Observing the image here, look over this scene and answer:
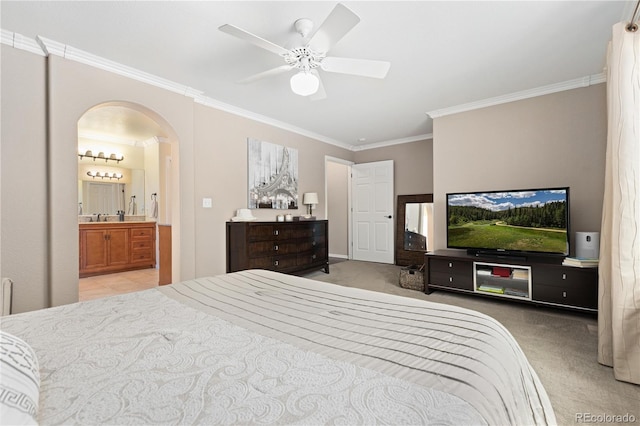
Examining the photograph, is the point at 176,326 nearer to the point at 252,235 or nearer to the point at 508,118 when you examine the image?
the point at 252,235

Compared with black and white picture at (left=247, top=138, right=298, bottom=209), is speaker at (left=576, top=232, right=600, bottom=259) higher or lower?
lower

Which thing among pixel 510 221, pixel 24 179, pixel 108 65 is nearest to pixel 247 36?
pixel 108 65

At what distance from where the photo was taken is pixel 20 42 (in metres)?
2.41

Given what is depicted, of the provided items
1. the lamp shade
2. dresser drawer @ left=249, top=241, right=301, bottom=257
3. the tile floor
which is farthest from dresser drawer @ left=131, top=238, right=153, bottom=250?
the lamp shade

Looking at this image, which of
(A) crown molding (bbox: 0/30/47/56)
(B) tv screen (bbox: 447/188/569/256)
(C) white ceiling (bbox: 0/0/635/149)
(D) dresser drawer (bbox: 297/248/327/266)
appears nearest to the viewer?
(C) white ceiling (bbox: 0/0/635/149)

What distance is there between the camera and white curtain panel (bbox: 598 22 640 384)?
1834 millimetres

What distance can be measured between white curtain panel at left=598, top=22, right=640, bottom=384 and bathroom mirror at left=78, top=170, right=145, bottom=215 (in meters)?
7.16

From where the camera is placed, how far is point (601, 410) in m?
1.57

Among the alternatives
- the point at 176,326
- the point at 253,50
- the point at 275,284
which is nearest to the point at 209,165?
the point at 253,50

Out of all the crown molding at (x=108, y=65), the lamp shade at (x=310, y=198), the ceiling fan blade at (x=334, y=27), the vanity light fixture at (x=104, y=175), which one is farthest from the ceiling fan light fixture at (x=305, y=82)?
the vanity light fixture at (x=104, y=175)

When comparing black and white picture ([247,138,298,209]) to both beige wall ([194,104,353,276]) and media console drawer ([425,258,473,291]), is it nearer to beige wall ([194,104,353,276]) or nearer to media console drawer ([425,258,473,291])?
beige wall ([194,104,353,276])

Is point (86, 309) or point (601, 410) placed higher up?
point (86, 309)

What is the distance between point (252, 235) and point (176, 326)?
272 cm

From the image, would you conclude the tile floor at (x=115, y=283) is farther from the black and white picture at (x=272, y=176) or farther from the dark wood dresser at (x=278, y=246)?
the black and white picture at (x=272, y=176)
